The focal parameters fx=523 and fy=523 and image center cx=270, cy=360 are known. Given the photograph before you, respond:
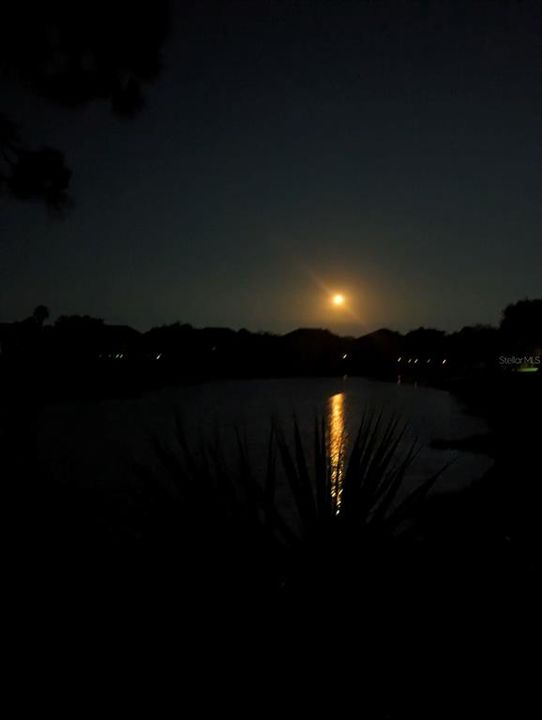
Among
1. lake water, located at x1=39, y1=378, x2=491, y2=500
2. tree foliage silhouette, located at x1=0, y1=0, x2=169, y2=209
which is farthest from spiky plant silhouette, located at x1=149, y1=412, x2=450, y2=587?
lake water, located at x1=39, y1=378, x2=491, y2=500

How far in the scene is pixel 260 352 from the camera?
121m

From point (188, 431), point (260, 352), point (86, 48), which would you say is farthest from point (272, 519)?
point (260, 352)

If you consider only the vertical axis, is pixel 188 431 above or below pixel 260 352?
below

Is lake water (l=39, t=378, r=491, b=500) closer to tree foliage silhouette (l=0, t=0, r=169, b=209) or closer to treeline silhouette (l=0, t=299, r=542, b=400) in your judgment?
treeline silhouette (l=0, t=299, r=542, b=400)

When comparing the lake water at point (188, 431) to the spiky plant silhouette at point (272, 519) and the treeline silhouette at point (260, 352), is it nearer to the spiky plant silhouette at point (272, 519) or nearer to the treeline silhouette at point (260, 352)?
the treeline silhouette at point (260, 352)

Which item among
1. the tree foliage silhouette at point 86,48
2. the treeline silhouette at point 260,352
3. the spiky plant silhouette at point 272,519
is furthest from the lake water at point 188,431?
the spiky plant silhouette at point 272,519

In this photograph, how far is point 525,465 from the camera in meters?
8.48

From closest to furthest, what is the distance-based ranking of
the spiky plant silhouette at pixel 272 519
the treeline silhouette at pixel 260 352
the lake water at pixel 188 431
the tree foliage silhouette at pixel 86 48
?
the spiky plant silhouette at pixel 272 519, the tree foliage silhouette at pixel 86 48, the lake water at pixel 188 431, the treeline silhouette at pixel 260 352

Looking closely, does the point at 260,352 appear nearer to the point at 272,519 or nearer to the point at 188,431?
the point at 188,431

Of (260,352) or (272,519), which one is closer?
(272,519)

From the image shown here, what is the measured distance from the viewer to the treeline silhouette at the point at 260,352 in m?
43.1

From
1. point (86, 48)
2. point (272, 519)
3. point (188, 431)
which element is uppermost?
point (86, 48)

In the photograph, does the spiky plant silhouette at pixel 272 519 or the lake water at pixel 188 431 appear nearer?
the spiky plant silhouette at pixel 272 519

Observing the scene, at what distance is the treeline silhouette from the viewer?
43.1m
